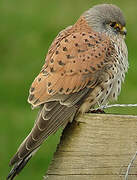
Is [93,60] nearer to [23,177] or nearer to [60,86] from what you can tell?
[60,86]

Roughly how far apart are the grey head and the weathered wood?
1652mm

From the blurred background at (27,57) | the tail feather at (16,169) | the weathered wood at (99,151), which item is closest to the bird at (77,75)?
the tail feather at (16,169)

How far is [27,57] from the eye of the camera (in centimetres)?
987

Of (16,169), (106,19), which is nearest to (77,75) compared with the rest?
(106,19)

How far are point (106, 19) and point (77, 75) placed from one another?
0.81 metres

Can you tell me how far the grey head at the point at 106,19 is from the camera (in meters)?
5.27

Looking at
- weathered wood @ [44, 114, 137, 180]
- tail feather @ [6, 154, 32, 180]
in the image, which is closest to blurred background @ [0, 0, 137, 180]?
tail feather @ [6, 154, 32, 180]

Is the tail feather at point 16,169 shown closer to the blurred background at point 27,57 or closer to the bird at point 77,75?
the bird at point 77,75

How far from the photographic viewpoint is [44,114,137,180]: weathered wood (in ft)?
12.2

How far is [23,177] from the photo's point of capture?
727 centimetres

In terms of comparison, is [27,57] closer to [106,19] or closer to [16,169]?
[106,19]

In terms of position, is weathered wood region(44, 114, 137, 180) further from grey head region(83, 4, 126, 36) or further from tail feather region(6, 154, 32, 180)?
grey head region(83, 4, 126, 36)

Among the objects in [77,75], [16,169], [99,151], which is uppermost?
[77,75]

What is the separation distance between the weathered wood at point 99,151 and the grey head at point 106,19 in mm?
1652
